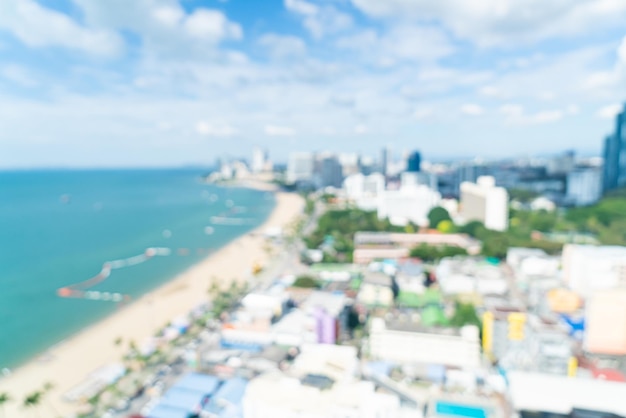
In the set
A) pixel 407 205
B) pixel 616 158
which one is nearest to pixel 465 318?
pixel 407 205

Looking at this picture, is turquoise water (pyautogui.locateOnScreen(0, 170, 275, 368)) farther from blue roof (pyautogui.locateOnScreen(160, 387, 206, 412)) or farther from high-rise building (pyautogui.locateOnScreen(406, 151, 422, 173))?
high-rise building (pyautogui.locateOnScreen(406, 151, 422, 173))

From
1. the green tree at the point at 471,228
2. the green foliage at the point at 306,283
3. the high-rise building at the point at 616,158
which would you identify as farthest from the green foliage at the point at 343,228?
the high-rise building at the point at 616,158

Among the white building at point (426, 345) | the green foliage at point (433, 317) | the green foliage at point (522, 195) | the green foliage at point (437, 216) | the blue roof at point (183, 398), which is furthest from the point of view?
the green foliage at point (522, 195)

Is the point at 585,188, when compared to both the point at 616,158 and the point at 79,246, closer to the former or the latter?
the point at 616,158

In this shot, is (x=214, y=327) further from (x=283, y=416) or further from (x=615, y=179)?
(x=615, y=179)

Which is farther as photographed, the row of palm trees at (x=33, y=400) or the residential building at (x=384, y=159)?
the residential building at (x=384, y=159)

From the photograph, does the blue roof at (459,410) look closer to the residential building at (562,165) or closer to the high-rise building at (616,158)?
the high-rise building at (616,158)
